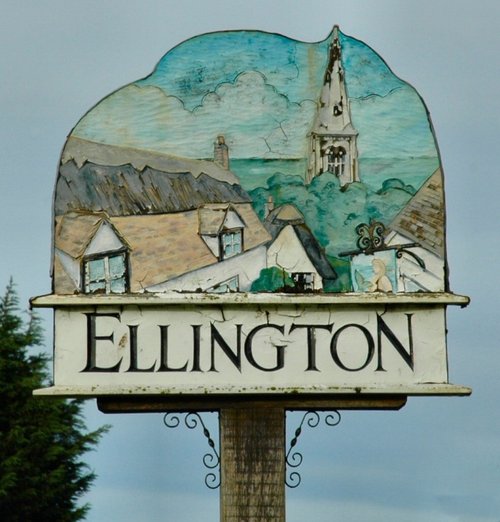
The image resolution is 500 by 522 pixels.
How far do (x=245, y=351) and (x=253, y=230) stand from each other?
0.96m

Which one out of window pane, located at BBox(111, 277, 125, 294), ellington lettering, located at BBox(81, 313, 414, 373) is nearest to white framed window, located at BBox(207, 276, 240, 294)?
ellington lettering, located at BBox(81, 313, 414, 373)

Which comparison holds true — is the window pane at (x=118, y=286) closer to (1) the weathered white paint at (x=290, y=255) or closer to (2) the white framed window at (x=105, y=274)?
(2) the white framed window at (x=105, y=274)

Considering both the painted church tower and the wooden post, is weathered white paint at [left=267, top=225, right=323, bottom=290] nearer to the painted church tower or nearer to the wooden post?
the painted church tower

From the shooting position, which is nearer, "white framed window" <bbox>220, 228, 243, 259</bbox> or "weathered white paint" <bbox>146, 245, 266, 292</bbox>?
"weathered white paint" <bbox>146, 245, 266, 292</bbox>

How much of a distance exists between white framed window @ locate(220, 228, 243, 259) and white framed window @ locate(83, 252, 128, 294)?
0.76m

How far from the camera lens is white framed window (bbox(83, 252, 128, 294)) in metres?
12.2

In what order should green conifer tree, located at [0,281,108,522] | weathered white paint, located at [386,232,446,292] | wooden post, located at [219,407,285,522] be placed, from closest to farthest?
wooden post, located at [219,407,285,522] < weathered white paint, located at [386,232,446,292] < green conifer tree, located at [0,281,108,522]

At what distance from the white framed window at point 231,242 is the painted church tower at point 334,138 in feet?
2.23

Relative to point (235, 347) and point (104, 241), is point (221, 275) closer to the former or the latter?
Result: point (235, 347)

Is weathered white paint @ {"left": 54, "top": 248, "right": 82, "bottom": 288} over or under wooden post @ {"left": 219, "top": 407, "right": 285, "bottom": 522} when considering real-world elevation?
over

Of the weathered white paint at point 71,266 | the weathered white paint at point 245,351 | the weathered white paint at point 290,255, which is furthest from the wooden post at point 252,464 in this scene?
the weathered white paint at point 71,266

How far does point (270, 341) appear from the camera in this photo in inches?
476

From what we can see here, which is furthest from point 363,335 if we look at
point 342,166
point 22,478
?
point 22,478

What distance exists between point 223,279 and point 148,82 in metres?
1.67
